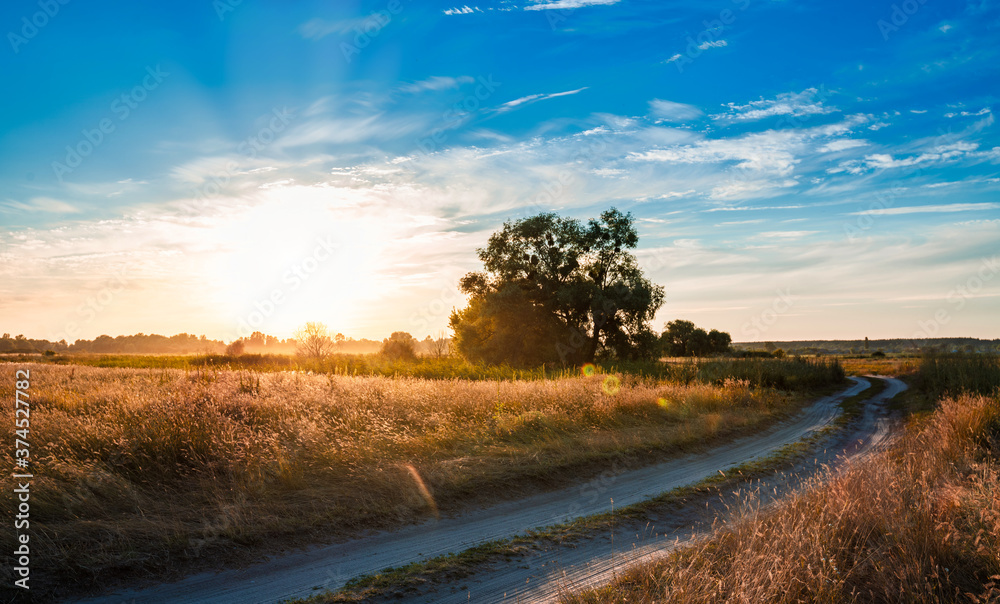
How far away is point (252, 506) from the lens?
21.1 feet

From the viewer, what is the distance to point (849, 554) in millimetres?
4777

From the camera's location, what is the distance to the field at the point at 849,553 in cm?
402

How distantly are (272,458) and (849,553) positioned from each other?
753 cm

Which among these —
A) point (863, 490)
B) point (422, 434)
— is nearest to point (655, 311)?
point (422, 434)

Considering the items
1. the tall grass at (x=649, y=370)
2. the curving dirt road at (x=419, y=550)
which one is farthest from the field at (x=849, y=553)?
the tall grass at (x=649, y=370)

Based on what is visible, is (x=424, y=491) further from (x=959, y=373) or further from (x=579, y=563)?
(x=959, y=373)

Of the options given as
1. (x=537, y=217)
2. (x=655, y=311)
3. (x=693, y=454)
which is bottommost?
(x=693, y=454)

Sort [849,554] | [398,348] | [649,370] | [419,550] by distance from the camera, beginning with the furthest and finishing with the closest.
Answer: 1. [398,348]
2. [649,370]
3. [419,550]
4. [849,554]

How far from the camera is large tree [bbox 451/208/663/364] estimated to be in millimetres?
33594

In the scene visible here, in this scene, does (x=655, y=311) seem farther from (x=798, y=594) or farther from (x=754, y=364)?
(x=798, y=594)

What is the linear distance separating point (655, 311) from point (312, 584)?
104 feet

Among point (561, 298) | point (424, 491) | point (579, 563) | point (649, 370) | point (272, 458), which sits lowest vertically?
point (579, 563)

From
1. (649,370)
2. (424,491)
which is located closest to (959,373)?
(649,370)

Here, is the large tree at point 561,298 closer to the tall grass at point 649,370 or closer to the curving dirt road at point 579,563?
the tall grass at point 649,370
